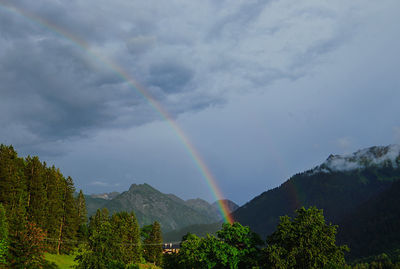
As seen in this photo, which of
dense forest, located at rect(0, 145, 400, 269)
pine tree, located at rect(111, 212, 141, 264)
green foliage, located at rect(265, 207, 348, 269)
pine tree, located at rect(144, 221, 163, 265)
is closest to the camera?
green foliage, located at rect(265, 207, 348, 269)

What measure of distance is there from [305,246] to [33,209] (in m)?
63.2

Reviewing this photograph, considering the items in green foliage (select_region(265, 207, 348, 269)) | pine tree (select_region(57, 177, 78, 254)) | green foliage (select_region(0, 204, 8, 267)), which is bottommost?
green foliage (select_region(265, 207, 348, 269))

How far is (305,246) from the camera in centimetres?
5678

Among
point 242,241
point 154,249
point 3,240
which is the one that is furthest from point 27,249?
point 154,249

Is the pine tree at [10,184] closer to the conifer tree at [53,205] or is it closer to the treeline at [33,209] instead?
the treeline at [33,209]

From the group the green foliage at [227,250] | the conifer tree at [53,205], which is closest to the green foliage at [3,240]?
the conifer tree at [53,205]

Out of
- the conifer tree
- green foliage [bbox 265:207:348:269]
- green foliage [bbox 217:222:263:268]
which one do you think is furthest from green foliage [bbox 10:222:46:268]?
green foliage [bbox 265:207:348:269]

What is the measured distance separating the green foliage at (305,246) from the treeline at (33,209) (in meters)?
41.6

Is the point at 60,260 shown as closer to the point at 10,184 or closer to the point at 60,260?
the point at 60,260

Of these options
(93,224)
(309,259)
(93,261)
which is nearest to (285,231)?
(309,259)

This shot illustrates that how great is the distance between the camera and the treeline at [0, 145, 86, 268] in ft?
209

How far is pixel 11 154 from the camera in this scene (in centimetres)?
8569

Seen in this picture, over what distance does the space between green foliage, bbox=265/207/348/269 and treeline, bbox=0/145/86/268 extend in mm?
41629

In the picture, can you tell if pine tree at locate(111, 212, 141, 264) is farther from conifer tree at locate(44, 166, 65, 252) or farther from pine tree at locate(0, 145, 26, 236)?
pine tree at locate(0, 145, 26, 236)
